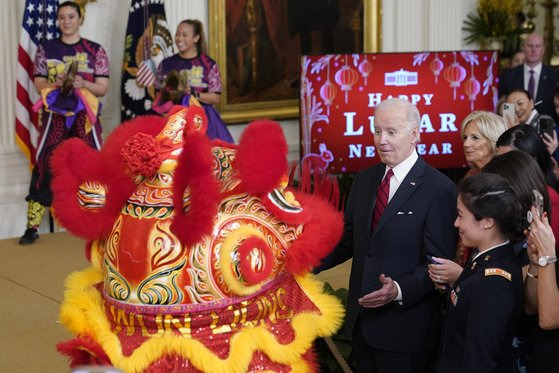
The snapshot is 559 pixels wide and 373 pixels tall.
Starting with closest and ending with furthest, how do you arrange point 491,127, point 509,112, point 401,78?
point 491,127
point 509,112
point 401,78

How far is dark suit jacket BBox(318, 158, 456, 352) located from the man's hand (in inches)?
2.5

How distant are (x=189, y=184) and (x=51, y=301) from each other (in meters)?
3.91

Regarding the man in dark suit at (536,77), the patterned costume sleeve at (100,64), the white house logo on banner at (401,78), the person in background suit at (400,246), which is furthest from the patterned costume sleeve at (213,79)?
the person in background suit at (400,246)

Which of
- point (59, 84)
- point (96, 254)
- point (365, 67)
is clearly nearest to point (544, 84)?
point (365, 67)

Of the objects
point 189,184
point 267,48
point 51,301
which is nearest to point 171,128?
point 189,184

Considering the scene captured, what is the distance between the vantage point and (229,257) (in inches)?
119

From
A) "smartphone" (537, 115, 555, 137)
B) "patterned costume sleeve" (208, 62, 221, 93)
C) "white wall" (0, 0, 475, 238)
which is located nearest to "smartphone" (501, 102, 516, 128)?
"smartphone" (537, 115, 555, 137)

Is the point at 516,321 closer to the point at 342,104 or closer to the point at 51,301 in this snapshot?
the point at 51,301

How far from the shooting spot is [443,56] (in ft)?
29.4

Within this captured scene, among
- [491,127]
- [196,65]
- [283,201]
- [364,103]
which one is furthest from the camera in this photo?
[364,103]

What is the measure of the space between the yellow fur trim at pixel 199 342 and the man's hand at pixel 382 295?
161 mm

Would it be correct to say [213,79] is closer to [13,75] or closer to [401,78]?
[401,78]

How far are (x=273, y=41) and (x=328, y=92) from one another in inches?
102

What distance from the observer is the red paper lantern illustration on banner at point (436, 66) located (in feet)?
29.2
